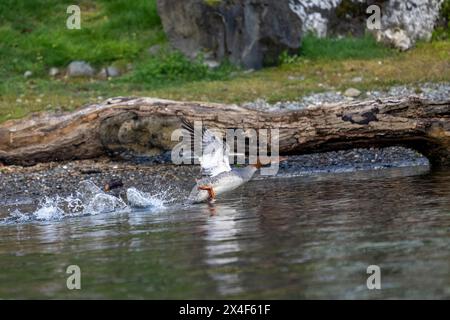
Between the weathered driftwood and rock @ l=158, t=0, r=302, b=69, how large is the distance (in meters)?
7.68

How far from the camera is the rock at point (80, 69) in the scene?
2209cm

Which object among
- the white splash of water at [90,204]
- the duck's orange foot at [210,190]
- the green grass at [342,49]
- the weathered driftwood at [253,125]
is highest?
the green grass at [342,49]

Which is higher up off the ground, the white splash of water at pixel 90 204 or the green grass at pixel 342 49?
the green grass at pixel 342 49

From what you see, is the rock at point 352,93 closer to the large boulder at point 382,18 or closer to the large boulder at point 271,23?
the large boulder at point 271,23

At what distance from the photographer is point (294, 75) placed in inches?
837

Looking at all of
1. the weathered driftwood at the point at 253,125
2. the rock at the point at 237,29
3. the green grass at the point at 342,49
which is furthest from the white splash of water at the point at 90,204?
the green grass at the point at 342,49

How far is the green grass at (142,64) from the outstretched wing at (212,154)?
5940mm

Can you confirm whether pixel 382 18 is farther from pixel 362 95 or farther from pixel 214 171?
pixel 214 171

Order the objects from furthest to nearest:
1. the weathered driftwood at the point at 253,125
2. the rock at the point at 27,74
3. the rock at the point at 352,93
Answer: the rock at the point at 27,74 < the rock at the point at 352,93 < the weathered driftwood at the point at 253,125

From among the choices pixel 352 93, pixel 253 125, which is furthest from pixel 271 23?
pixel 253 125

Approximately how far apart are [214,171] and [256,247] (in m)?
4.50

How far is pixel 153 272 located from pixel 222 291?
40.9 inches
